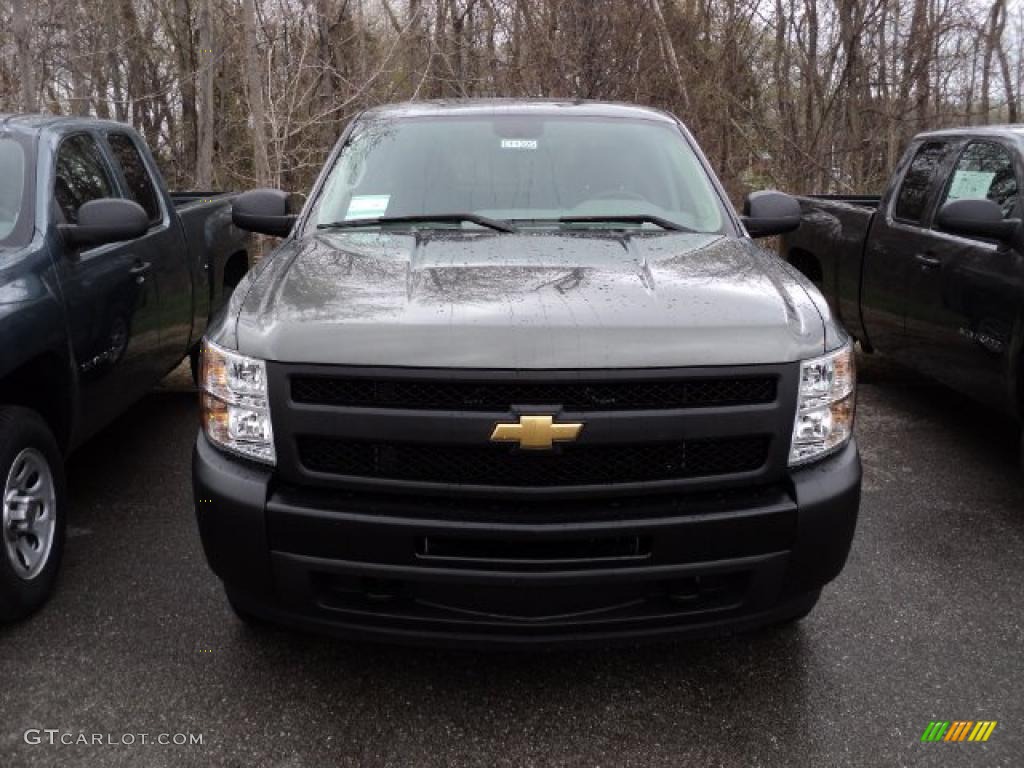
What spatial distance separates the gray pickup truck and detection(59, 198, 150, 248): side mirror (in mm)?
1375

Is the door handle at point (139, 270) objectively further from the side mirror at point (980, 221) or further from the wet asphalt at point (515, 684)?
the side mirror at point (980, 221)

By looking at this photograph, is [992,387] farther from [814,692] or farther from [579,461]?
[579,461]

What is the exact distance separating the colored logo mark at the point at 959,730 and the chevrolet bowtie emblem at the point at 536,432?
144 centimetres

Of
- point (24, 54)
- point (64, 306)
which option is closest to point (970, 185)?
point (64, 306)

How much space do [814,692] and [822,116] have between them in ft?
38.6

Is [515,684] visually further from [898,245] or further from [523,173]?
[898,245]

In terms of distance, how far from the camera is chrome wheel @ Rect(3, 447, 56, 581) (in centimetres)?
322

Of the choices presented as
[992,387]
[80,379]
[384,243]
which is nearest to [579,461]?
[384,243]

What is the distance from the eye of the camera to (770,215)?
4.07 m

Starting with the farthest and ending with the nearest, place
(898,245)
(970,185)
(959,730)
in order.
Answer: (898,245), (970,185), (959,730)

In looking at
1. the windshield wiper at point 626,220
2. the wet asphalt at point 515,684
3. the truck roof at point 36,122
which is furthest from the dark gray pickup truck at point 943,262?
the truck roof at point 36,122

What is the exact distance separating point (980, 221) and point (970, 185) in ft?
3.09

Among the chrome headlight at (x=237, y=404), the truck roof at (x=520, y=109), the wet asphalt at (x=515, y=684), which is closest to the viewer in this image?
the chrome headlight at (x=237, y=404)

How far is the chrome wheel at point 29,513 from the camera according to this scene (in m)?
3.22
